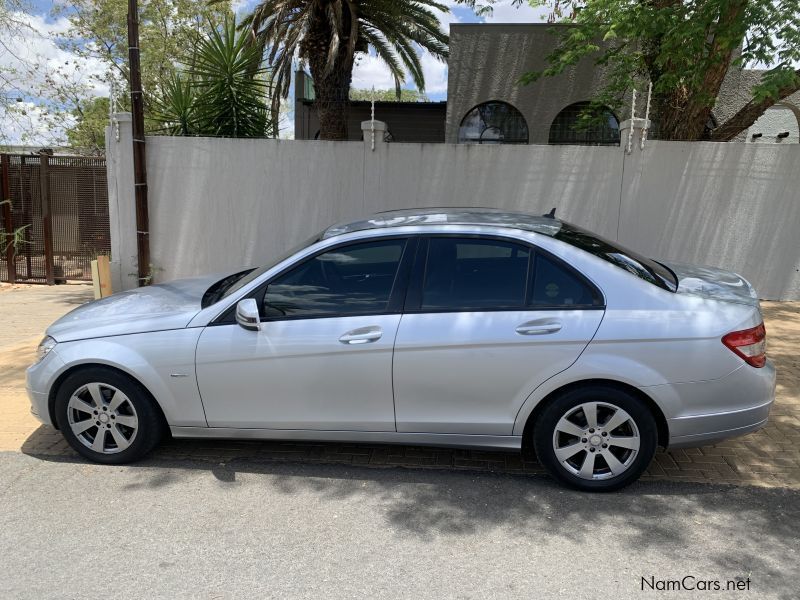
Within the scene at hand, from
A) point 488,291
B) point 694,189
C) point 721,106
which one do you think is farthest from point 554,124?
point 488,291

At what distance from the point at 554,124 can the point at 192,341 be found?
43.7 feet

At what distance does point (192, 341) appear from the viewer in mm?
3814

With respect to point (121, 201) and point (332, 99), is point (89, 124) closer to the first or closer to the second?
point (332, 99)

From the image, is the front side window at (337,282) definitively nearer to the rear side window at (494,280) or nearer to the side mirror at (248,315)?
the side mirror at (248,315)

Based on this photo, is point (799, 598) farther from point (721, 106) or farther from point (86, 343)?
point (721, 106)

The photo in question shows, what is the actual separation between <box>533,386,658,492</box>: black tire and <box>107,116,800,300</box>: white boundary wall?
565 cm

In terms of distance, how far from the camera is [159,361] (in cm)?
383

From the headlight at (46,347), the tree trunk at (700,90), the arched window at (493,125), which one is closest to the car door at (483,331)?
the headlight at (46,347)

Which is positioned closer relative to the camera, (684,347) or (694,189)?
(684,347)

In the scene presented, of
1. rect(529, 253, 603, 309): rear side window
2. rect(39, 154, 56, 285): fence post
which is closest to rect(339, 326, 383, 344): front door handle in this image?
rect(529, 253, 603, 309): rear side window

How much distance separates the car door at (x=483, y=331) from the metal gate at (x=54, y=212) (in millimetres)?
7996

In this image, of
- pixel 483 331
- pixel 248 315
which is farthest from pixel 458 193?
pixel 248 315

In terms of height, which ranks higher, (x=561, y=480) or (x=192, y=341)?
(x=192, y=341)

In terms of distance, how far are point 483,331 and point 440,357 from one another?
0.95 feet
